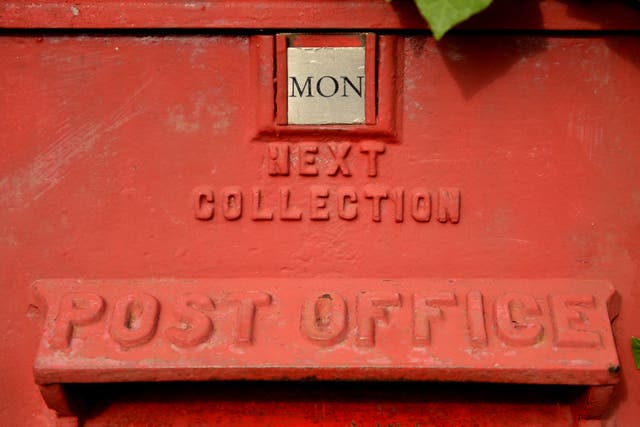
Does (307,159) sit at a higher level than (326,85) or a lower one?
lower

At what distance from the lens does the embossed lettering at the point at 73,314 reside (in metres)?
1.21

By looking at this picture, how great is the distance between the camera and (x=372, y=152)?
4.36 feet

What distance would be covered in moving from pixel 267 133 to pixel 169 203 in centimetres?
22

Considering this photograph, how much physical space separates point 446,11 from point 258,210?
1.56 feet

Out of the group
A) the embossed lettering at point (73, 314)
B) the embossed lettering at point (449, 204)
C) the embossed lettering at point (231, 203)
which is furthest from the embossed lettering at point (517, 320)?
the embossed lettering at point (73, 314)

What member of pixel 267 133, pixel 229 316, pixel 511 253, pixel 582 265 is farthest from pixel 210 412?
pixel 582 265

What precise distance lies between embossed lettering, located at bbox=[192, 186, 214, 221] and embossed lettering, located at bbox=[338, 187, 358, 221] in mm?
235

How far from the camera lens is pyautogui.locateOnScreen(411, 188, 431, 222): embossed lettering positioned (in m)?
1.33

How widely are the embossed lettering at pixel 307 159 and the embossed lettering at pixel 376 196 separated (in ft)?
0.34

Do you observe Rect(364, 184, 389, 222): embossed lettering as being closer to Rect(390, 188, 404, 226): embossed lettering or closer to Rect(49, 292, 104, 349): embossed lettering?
Rect(390, 188, 404, 226): embossed lettering

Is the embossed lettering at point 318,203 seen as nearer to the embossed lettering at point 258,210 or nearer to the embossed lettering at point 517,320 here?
the embossed lettering at point 258,210

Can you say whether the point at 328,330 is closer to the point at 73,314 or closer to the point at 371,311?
the point at 371,311

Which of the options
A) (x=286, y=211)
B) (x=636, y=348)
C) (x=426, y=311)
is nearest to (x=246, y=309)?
(x=286, y=211)

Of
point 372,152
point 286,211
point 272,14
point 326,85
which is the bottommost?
point 286,211
